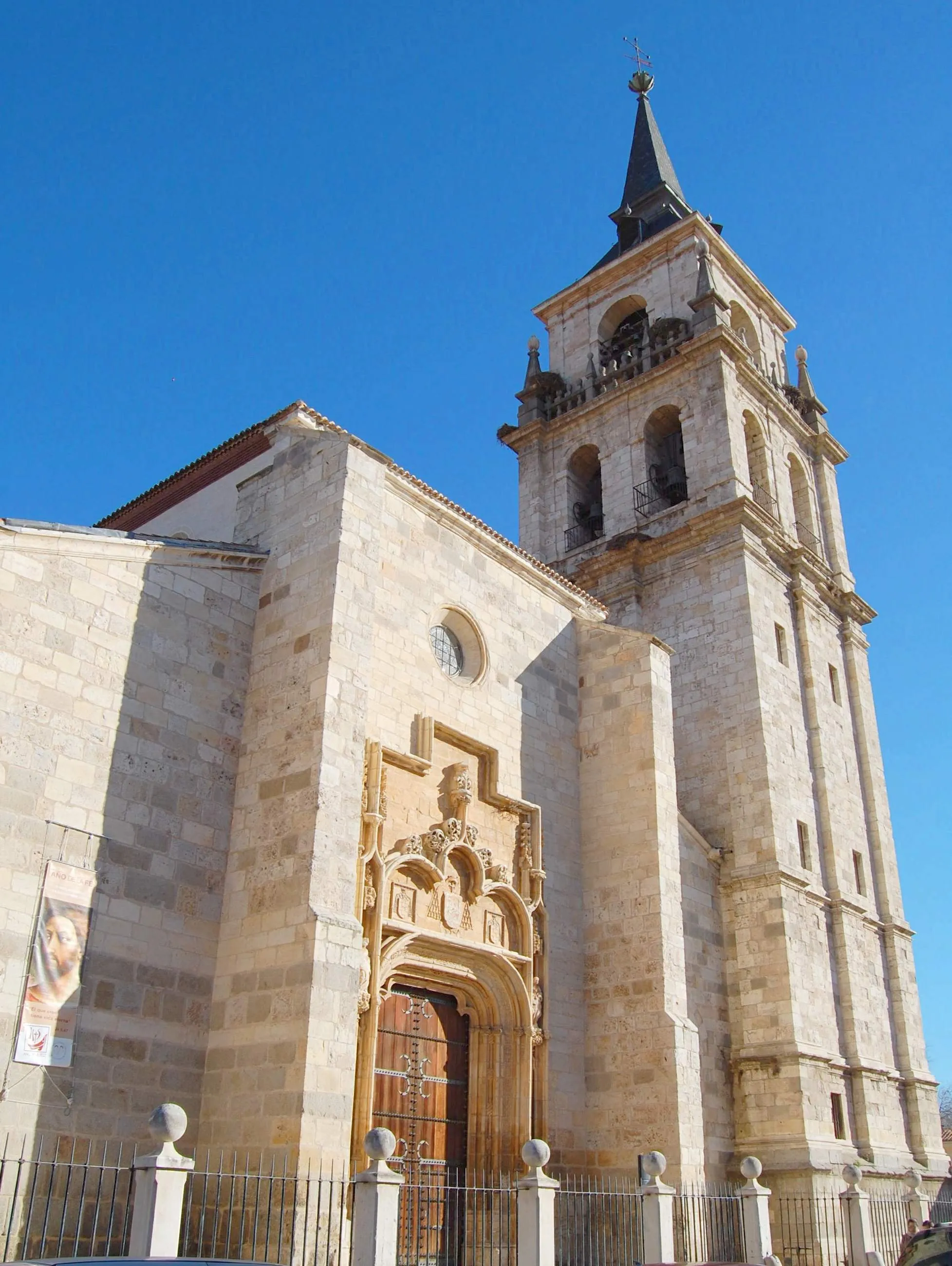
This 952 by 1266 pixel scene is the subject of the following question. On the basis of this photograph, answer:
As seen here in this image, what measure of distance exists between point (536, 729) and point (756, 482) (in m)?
9.47

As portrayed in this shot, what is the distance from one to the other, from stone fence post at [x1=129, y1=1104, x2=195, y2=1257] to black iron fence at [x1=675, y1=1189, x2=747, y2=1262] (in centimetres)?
633

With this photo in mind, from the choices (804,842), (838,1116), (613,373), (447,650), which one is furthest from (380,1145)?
(613,373)

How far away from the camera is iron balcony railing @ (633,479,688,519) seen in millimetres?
21766

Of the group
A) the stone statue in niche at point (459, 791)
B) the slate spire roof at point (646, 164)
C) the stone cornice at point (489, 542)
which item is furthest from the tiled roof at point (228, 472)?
the slate spire roof at point (646, 164)

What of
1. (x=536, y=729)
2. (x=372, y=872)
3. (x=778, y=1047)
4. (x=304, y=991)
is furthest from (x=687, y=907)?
(x=304, y=991)

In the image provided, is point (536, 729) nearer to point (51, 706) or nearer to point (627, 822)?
point (627, 822)

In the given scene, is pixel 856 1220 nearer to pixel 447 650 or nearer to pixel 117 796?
pixel 447 650

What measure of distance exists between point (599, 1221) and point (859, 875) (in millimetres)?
8611

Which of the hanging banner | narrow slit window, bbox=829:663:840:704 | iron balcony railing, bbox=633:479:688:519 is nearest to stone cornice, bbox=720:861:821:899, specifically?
narrow slit window, bbox=829:663:840:704

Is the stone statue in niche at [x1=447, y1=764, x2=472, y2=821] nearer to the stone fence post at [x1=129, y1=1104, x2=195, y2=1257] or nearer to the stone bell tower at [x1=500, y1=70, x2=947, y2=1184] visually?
the stone bell tower at [x1=500, y1=70, x2=947, y2=1184]


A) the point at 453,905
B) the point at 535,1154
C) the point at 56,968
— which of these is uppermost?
the point at 453,905

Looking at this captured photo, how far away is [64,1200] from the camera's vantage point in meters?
7.92

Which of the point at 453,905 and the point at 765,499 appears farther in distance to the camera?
the point at 765,499

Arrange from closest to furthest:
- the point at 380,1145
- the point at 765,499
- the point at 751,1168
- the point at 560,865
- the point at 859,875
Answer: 1. the point at 380,1145
2. the point at 751,1168
3. the point at 560,865
4. the point at 859,875
5. the point at 765,499
